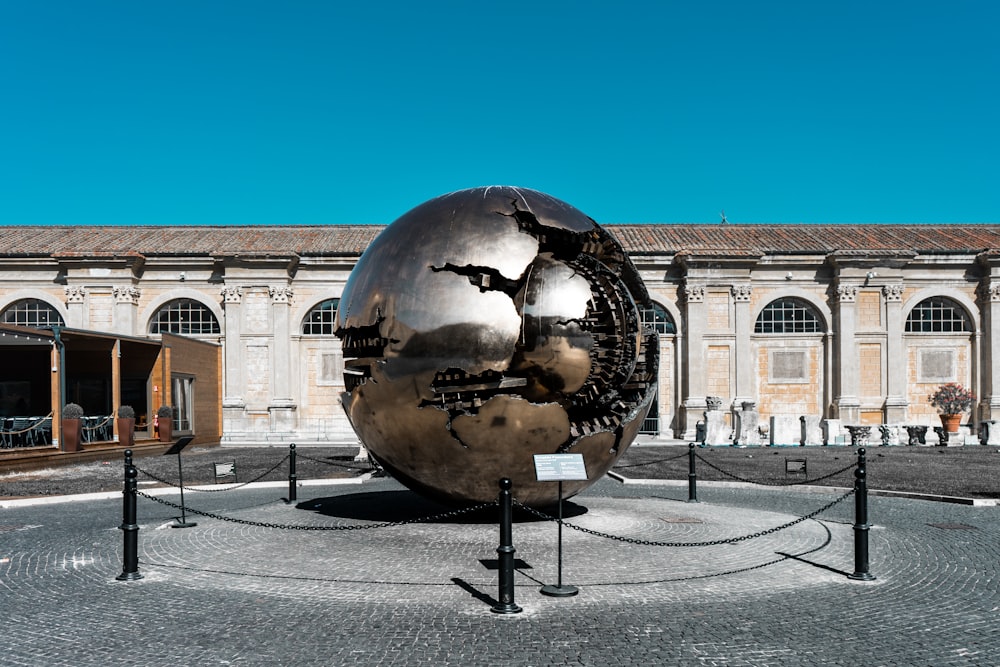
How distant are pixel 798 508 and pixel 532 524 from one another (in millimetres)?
5049

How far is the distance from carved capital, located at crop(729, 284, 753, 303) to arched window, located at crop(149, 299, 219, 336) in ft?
78.3

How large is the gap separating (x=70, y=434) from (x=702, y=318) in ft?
85.6

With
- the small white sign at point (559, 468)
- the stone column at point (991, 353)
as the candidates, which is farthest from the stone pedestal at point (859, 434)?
the small white sign at point (559, 468)

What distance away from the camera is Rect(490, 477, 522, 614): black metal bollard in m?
6.69

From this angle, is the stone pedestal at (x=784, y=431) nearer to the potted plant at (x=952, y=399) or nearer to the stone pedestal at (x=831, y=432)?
the stone pedestal at (x=831, y=432)

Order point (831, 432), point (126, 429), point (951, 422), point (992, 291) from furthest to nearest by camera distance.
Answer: point (992, 291)
point (951, 422)
point (831, 432)
point (126, 429)

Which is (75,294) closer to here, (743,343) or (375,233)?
(375,233)

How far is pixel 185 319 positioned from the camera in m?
38.4

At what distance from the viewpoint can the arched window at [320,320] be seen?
38.2m

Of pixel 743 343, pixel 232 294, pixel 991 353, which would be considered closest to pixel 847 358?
pixel 743 343

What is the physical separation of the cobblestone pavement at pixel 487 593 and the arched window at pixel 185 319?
1077 inches

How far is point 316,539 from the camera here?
31.9 ft

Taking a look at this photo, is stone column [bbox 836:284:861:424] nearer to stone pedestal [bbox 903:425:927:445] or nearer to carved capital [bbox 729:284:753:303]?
carved capital [bbox 729:284:753:303]

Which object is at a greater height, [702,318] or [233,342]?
[702,318]
